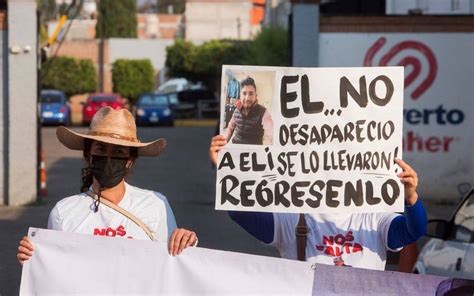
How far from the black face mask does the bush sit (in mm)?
60295

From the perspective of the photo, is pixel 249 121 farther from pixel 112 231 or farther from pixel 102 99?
pixel 102 99

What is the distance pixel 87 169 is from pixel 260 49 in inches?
1583

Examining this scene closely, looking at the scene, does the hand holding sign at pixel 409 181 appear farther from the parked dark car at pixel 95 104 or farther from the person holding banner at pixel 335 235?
the parked dark car at pixel 95 104

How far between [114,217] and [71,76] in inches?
2342

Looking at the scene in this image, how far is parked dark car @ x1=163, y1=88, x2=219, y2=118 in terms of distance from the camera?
56.3 meters

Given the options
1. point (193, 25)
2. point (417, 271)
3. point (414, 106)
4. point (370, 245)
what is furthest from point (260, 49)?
point (193, 25)

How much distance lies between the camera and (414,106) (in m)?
18.7

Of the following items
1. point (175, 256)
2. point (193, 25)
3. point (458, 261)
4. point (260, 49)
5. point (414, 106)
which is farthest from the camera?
point (193, 25)

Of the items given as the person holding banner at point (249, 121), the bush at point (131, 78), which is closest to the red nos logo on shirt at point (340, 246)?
the person holding banner at point (249, 121)

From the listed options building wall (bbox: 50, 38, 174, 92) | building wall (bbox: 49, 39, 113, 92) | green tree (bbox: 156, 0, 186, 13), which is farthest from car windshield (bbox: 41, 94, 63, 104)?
green tree (bbox: 156, 0, 186, 13)

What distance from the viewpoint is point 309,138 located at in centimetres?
558

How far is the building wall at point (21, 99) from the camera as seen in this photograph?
18062mm

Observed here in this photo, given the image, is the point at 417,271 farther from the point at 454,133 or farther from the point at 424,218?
the point at 454,133

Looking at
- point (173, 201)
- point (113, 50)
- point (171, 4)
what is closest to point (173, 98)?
point (113, 50)
